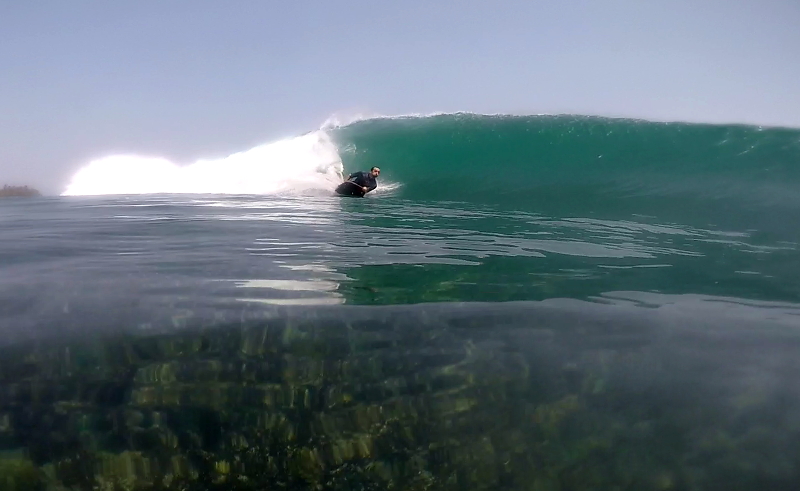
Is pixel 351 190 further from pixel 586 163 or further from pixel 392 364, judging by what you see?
pixel 392 364

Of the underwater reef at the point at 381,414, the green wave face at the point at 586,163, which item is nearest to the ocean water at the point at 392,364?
the underwater reef at the point at 381,414

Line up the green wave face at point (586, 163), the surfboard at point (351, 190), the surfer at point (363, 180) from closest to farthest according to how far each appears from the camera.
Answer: the green wave face at point (586, 163) → the surfboard at point (351, 190) → the surfer at point (363, 180)

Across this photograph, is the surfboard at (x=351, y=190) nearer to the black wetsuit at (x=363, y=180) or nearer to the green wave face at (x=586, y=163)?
the black wetsuit at (x=363, y=180)

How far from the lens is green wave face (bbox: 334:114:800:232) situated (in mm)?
14938

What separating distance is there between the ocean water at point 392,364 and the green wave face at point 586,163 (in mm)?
7447

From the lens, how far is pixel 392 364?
374cm

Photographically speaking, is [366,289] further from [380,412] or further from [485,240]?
[485,240]

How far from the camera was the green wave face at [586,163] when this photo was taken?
1494 cm

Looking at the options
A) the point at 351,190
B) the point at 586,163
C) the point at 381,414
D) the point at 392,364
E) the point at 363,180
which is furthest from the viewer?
the point at 586,163

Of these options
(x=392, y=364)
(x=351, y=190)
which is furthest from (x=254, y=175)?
(x=392, y=364)

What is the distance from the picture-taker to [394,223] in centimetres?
1030

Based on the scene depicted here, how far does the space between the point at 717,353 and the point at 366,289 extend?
2684mm

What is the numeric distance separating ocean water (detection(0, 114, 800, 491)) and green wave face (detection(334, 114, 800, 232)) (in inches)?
293

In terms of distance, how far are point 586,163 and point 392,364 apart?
18065 mm
